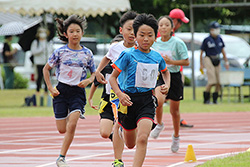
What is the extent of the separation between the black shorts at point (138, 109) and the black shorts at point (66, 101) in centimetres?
134

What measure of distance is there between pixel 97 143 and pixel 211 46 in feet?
33.0

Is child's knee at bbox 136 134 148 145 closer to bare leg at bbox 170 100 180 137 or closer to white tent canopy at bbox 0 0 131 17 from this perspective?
bare leg at bbox 170 100 180 137

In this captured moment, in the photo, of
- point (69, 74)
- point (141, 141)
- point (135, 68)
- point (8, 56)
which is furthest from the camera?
point (8, 56)

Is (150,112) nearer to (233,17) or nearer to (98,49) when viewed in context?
(233,17)

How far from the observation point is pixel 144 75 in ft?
21.4

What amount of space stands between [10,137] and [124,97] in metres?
5.60

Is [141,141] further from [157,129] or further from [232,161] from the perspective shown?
[157,129]

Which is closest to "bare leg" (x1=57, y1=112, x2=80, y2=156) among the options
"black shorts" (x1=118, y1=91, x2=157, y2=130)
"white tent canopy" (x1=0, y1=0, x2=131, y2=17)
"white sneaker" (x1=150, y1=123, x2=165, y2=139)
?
"black shorts" (x1=118, y1=91, x2=157, y2=130)

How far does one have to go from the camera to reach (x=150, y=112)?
21.3 feet

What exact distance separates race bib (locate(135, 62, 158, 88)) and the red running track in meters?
1.42

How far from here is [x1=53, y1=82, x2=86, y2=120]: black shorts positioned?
25.9 feet

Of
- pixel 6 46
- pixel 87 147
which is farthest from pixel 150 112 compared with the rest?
pixel 6 46

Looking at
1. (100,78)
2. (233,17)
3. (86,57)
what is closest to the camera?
(100,78)

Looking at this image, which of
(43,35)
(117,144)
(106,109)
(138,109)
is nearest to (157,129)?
(106,109)
